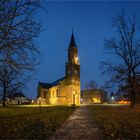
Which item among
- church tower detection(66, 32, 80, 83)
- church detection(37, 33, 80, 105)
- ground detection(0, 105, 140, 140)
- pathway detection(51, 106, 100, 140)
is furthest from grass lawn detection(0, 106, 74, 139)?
church tower detection(66, 32, 80, 83)

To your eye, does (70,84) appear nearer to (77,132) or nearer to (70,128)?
(70,128)

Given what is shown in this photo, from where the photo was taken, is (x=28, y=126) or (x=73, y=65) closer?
(x=28, y=126)

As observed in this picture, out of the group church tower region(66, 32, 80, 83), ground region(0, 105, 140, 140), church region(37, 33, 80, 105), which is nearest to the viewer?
ground region(0, 105, 140, 140)

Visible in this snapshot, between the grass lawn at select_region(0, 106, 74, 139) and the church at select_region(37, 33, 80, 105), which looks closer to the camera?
the grass lawn at select_region(0, 106, 74, 139)

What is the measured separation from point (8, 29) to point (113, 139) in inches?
297

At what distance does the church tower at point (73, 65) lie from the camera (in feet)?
283

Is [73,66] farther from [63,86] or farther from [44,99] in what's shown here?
[44,99]

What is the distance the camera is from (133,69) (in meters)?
31.6

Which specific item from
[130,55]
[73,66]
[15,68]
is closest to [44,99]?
[73,66]

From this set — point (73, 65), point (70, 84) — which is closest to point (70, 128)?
point (70, 84)

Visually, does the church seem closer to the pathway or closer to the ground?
the ground

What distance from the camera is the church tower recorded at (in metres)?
86.1

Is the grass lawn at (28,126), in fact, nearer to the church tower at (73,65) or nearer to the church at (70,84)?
the church at (70,84)

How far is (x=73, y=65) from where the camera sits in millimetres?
86625
